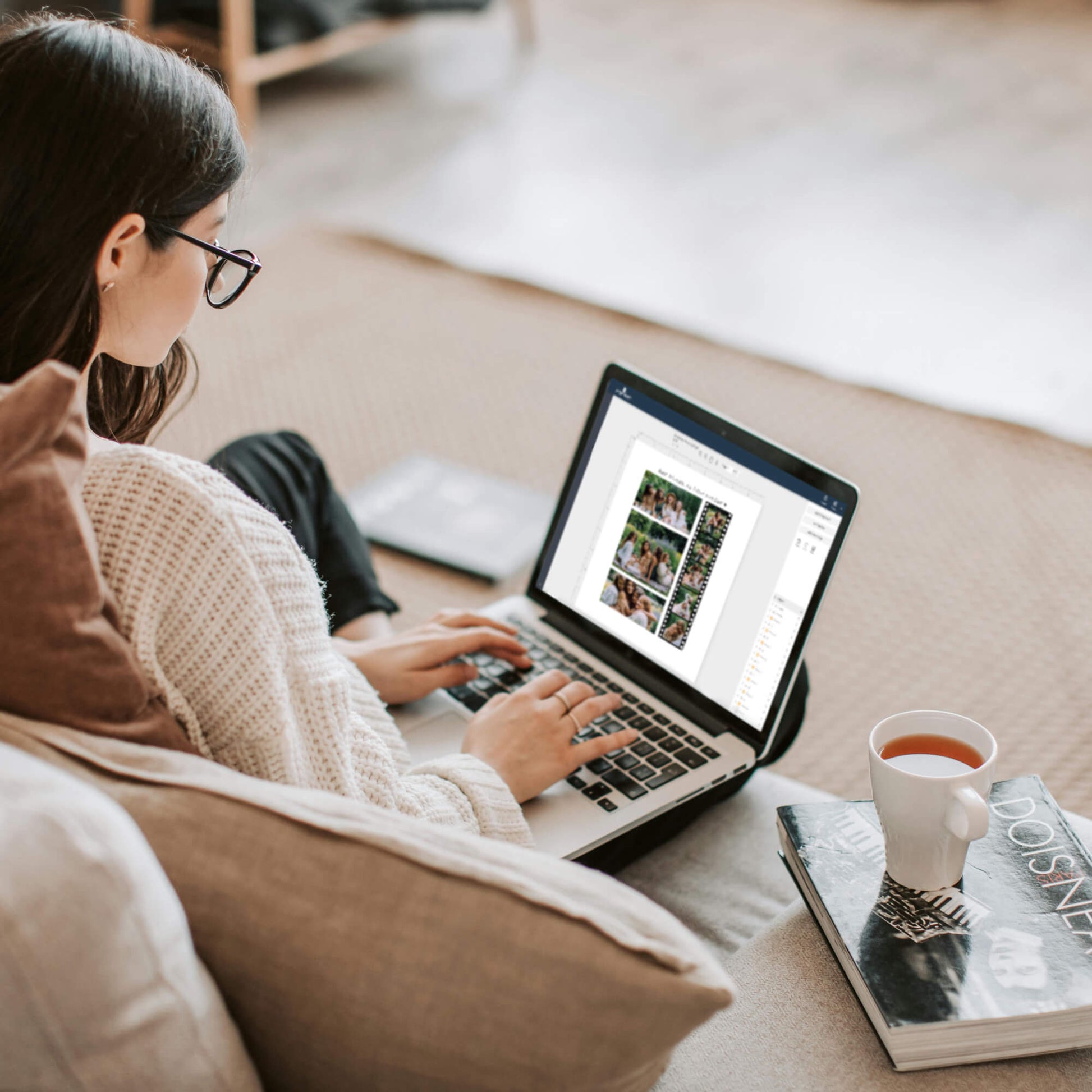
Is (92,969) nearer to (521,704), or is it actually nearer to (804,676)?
(521,704)

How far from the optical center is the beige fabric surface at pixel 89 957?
51 centimetres

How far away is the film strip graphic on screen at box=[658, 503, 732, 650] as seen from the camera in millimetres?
1084

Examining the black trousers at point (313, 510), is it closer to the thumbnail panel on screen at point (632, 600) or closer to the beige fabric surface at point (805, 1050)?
the thumbnail panel on screen at point (632, 600)

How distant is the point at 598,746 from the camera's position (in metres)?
1.03

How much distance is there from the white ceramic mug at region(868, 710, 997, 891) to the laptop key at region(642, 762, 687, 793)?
0.24 meters

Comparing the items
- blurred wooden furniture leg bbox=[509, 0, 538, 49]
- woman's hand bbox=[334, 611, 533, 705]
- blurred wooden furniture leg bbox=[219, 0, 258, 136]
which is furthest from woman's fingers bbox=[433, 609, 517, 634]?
blurred wooden furniture leg bbox=[509, 0, 538, 49]

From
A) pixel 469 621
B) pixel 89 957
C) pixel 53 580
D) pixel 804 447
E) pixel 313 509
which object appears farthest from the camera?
pixel 804 447

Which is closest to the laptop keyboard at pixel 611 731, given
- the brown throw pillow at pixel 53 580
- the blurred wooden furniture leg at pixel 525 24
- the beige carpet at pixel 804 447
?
the beige carpet at pixel 804 447

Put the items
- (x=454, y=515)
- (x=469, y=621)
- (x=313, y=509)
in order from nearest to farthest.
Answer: (x=469, y=621) → (x=313, y=509) → (x=454, y=515)

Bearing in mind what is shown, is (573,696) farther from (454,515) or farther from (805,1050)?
(454,515)

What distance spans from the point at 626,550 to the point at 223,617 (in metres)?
0.50

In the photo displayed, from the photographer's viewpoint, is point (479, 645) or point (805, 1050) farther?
point (479, 645)

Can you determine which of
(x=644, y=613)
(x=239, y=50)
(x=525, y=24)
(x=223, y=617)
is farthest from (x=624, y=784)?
(x=525, y=24)

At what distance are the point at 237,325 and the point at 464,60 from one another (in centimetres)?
205
